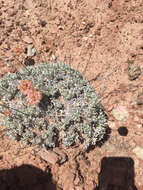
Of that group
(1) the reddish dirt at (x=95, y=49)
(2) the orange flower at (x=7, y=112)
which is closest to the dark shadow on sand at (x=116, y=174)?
(1) the reddish dirt at (x=95, y=49)

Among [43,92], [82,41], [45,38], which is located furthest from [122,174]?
[45,38]

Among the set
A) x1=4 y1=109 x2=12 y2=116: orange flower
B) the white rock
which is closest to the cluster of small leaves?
x1=4 y1=109 x2=12 y2=116: orange flower

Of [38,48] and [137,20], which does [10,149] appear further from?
[137,20]

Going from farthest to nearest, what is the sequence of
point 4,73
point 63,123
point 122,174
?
1. point 4,73
2. point 63,123
3. point 122,174

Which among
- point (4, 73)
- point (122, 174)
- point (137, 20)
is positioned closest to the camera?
point (122, 174)

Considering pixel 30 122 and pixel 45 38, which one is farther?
pixel 45 38

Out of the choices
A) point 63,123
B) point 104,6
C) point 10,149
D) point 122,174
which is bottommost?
point 122,174

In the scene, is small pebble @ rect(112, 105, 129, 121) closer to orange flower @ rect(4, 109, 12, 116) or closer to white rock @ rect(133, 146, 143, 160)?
white rock @ rect(133, 146, 143, 160)
